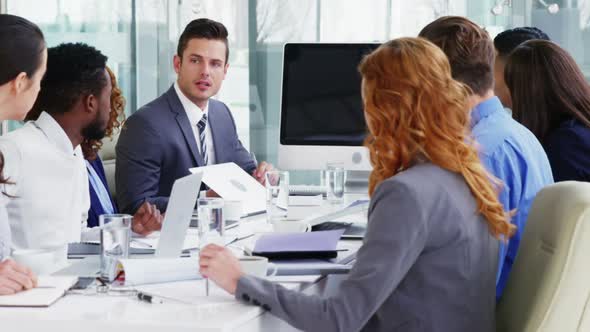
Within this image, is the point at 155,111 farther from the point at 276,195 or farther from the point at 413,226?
the point at 413,226

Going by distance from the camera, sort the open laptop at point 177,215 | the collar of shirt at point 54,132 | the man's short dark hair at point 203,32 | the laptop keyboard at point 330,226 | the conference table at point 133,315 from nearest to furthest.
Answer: the conference table at point 133,315
the open laptop at point 177,215
the collar of shirt at point 54,132
the laptop keyboard at point 330,226
the man's short dark hair at point 203,32

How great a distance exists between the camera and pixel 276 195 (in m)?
3.32

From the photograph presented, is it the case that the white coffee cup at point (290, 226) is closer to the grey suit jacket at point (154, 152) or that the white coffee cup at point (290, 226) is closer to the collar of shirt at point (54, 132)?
the collar of shirt at point (54, 132)

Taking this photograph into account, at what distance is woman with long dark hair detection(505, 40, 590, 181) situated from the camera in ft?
10.5

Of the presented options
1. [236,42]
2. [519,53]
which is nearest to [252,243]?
[519,53]

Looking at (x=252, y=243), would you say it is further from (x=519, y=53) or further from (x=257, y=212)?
(x=519, y=53)

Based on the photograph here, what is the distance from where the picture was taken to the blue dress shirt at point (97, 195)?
3477 mm

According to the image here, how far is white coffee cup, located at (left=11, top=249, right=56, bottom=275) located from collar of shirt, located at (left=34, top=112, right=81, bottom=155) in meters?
0.64

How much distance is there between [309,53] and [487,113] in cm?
164

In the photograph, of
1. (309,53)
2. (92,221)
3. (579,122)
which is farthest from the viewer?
(309,53)

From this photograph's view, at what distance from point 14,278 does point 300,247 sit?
0.73 meters

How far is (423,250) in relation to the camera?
197cm

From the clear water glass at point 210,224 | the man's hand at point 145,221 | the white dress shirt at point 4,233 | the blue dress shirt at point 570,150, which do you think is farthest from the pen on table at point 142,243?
the blue dress shirt at point 570,150

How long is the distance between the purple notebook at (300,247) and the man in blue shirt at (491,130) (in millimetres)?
462
